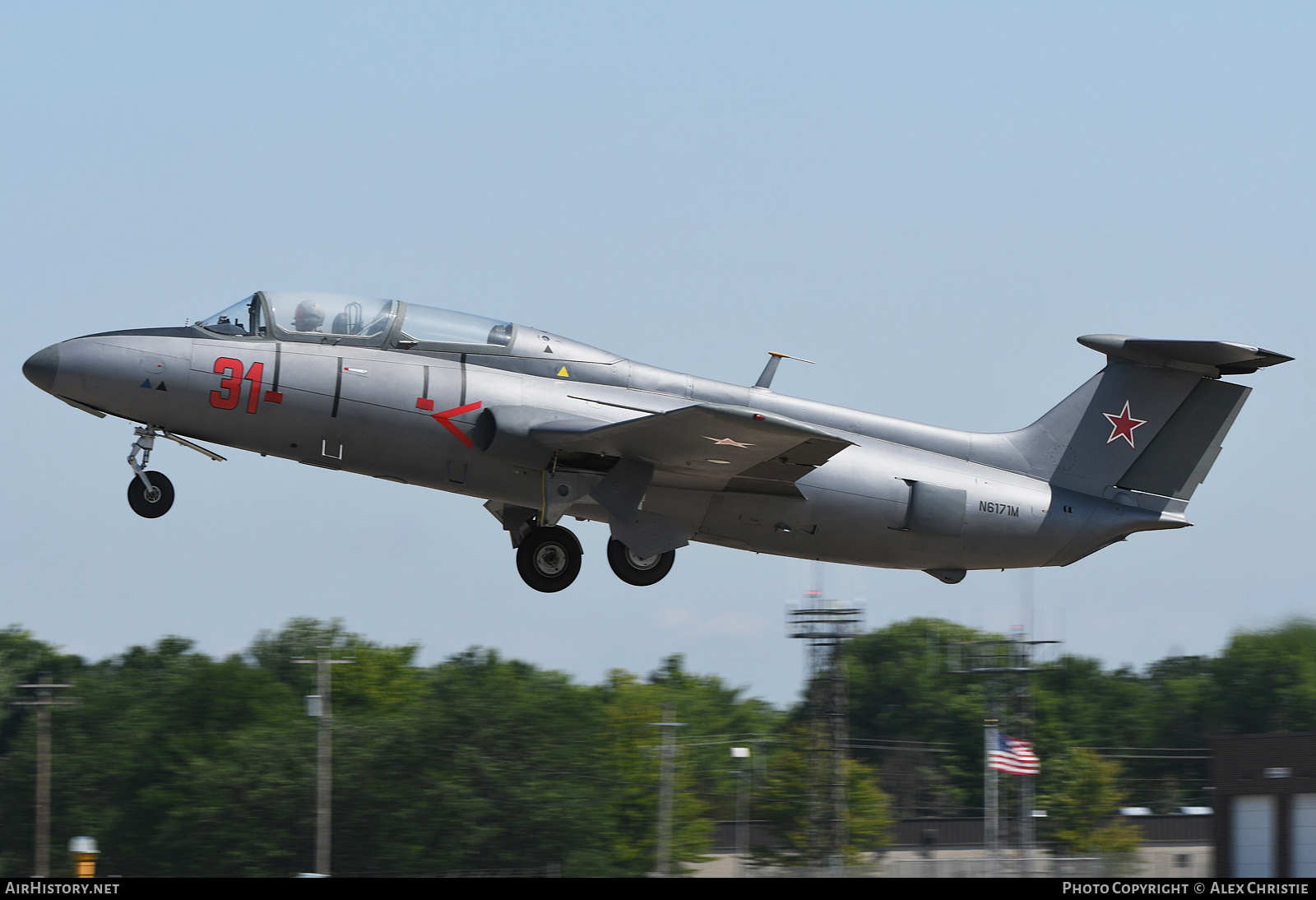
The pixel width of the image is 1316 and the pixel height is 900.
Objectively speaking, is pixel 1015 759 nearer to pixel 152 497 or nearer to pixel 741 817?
pixel 152 497

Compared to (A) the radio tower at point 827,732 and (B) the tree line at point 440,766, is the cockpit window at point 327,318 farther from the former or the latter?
(B) the tree line at point 440,766

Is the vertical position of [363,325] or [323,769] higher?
[363,325]

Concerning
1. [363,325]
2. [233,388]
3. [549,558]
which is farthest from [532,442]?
[233,388]

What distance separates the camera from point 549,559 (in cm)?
1717

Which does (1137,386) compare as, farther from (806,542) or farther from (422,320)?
(422,320)

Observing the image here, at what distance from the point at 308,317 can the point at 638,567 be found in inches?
211

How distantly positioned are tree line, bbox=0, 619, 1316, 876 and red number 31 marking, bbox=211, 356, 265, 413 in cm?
3641

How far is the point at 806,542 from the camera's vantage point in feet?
56.2

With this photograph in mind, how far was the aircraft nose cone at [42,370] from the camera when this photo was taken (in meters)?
15.2

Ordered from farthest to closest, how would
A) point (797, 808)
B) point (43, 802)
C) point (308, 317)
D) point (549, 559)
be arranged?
point (797, 808), point (43, 802), point (549, 559), point (308, 317)

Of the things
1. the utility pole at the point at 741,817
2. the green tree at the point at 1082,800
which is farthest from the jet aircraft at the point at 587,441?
the green tree at the point at 1082,800

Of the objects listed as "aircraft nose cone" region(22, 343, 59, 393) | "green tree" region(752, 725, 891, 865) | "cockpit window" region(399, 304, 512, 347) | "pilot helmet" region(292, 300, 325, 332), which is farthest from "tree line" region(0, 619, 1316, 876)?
"aircraft nose cone" region(22, 343, 59, 393)

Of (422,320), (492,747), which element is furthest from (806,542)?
(492,747)

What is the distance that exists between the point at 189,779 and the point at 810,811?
90.2ft
